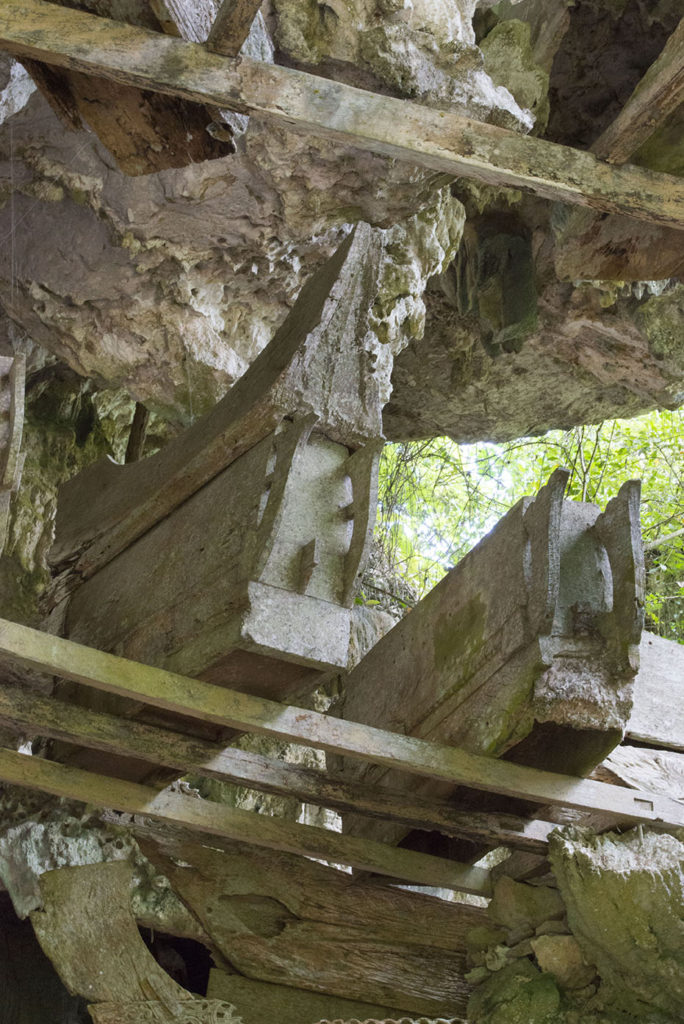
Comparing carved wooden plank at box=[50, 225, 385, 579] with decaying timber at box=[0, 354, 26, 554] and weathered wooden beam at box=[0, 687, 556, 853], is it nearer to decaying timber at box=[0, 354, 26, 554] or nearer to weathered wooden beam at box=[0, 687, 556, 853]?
decaying timber at box=[0, 354, 26, 554]

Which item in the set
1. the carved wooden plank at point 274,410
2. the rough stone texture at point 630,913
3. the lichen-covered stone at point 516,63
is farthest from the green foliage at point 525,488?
the rough stone texture at point 630,913

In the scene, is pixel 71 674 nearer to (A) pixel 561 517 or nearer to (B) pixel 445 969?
(A) pixel 561 517

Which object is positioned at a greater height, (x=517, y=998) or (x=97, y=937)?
(x=517, y=998)

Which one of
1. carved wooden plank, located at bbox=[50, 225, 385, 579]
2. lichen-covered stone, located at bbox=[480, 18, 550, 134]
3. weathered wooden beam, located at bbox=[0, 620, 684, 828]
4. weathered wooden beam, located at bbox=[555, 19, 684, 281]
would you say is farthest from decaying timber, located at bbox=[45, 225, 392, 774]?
lichen-covered stone, located at bbox=[480, 18, 550, 134]

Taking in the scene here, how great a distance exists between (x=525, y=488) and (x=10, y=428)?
7770 millimetres

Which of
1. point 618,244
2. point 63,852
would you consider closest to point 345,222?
point 618,244

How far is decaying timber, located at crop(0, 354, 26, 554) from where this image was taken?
14.9 feet

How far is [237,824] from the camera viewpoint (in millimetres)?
4785

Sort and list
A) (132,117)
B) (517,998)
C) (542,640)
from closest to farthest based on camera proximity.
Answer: (132,117) → (542,640) → (517,998)

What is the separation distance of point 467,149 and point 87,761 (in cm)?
295

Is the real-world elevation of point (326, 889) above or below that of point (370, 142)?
below

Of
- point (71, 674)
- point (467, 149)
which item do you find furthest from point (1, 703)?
point (467, 149)

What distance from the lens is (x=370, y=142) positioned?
3691 millimetres

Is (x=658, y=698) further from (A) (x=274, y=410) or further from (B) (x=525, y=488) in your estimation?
(B) (x=525, y=488)
